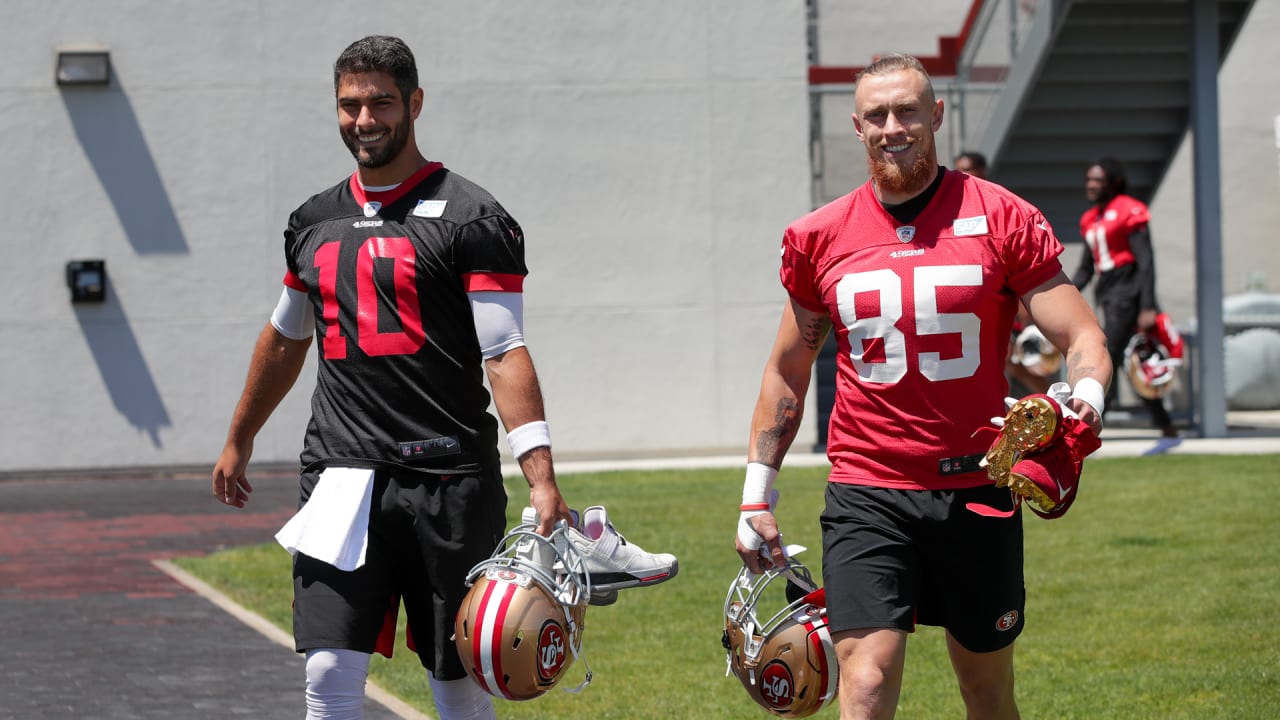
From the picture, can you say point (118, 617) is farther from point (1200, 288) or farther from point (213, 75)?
point (1200, 288)

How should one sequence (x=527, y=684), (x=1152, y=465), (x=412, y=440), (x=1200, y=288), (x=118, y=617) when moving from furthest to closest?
(x=1200, y=288) < (x=1152, y=465) < (x=118, y=617) < (x=412, y=440) < (x=527, y=684)

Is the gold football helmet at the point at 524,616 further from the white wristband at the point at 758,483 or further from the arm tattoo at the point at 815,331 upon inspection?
the arm tattoo at the point at 815,331

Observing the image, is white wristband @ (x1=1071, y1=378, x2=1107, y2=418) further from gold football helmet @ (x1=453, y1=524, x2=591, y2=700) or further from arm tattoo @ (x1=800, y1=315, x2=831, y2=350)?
gold football helmet @ (x1=453, y1=524, x2=591, y2=700)

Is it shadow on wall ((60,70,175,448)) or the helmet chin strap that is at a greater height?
shadow on wall ((60,70,175,448))

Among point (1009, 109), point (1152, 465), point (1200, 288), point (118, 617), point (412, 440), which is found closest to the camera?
point (412, 440)

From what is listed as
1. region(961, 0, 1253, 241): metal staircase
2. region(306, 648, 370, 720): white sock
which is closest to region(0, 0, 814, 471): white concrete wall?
region(961, 0, 1253, 241): metal staircase

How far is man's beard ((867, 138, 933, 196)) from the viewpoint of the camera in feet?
16.1

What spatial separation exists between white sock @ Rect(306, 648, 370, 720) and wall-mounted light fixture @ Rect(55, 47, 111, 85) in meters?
13.2

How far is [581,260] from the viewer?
1748cm

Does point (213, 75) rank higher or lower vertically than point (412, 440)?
higher

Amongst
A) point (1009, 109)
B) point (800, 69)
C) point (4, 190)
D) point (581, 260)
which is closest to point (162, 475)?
point (4, 190)

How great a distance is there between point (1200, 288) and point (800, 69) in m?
4.46

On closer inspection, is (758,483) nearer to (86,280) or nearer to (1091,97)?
(86,280)

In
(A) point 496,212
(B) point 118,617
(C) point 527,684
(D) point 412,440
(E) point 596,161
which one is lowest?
(B) point 118,617
